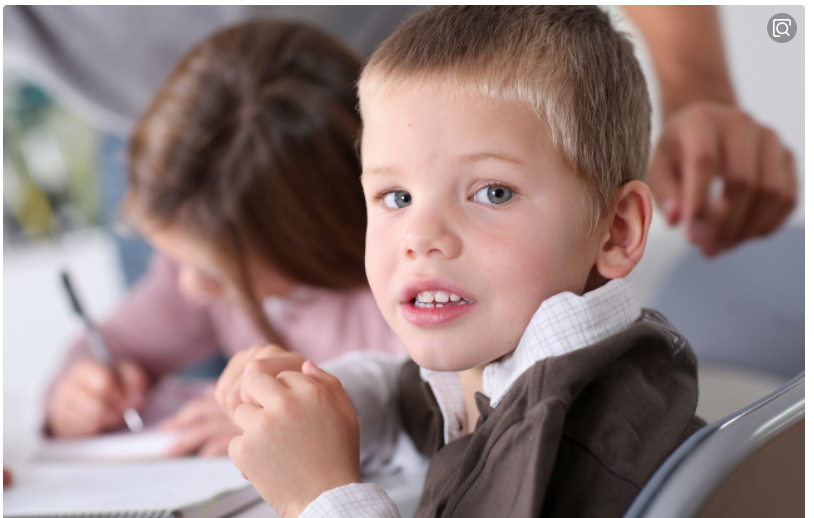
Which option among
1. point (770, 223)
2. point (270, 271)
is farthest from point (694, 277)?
point (270, 271)

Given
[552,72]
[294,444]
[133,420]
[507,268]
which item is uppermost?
[552,72]

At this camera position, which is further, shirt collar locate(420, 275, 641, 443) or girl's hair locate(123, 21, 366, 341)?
girl's hair locate(123, 21, 366, 341)

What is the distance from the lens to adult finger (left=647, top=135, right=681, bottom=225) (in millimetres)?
855

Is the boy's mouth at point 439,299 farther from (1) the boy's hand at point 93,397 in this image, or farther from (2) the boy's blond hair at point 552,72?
(1) the boy's hand at point 93,397

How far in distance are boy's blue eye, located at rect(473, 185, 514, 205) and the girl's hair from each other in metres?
0.45

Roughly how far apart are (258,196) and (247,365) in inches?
15.5

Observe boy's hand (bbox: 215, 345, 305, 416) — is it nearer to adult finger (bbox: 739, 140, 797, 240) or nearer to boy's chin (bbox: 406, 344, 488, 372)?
boy's chin (bbox: 406, 344, 488, 372)

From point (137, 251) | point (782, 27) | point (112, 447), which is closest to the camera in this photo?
point (782, 27)

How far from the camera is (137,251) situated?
1358mm

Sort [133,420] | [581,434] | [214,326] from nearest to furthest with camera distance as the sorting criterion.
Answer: [581,434] < [133,420] < [214,326]

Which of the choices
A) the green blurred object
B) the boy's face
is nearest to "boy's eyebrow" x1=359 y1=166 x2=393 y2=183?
A: the boy's face

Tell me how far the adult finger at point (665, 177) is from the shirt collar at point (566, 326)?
41 cm

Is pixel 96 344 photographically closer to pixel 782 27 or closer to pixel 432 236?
pixel 432 236

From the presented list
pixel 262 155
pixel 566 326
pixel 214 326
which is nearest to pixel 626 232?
pixel 566 326
